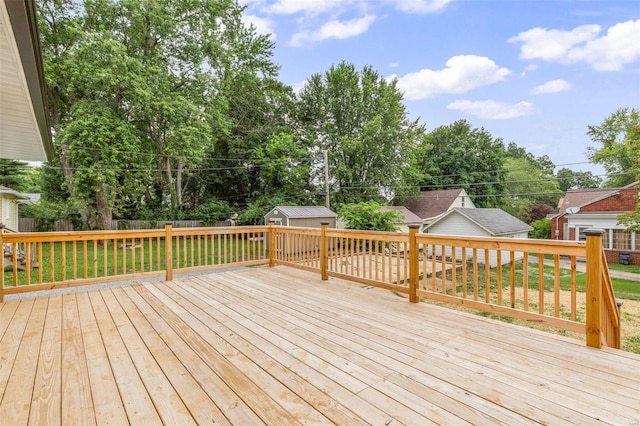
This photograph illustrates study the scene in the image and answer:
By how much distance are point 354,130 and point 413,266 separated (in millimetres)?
15586

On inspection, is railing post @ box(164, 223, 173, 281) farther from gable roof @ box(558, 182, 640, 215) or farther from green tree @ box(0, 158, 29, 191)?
green tree @ box(0, 158, 29, 191)

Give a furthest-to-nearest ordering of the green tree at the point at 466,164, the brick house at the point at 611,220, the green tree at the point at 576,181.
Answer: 1. the green tree at the point at 576,181
2. the green tree at the point at 466,164
3. the brick house at the point at 611,220

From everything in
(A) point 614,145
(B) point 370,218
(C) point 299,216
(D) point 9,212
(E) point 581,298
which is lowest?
(E) point 581,298

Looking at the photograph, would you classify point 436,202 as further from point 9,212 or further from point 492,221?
point 9,212

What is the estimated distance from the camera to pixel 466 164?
2219cm

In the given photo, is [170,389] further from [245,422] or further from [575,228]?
[575,228]

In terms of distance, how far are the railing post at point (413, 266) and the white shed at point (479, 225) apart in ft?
30.4

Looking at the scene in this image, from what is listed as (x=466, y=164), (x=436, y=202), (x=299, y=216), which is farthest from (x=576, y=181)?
(x=299, y=216)

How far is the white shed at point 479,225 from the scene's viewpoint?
495 inches

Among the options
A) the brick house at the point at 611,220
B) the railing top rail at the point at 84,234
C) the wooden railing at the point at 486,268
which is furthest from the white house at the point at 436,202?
the railing top rail at the point at 84,234

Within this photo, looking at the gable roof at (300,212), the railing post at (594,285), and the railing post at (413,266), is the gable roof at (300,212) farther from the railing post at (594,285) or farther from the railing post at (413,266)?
the railing post at (594,285)

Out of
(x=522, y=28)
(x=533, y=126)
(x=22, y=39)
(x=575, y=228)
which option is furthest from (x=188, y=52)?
(x=575, y=228)

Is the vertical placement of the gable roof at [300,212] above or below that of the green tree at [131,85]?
below

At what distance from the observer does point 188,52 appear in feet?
44.0
